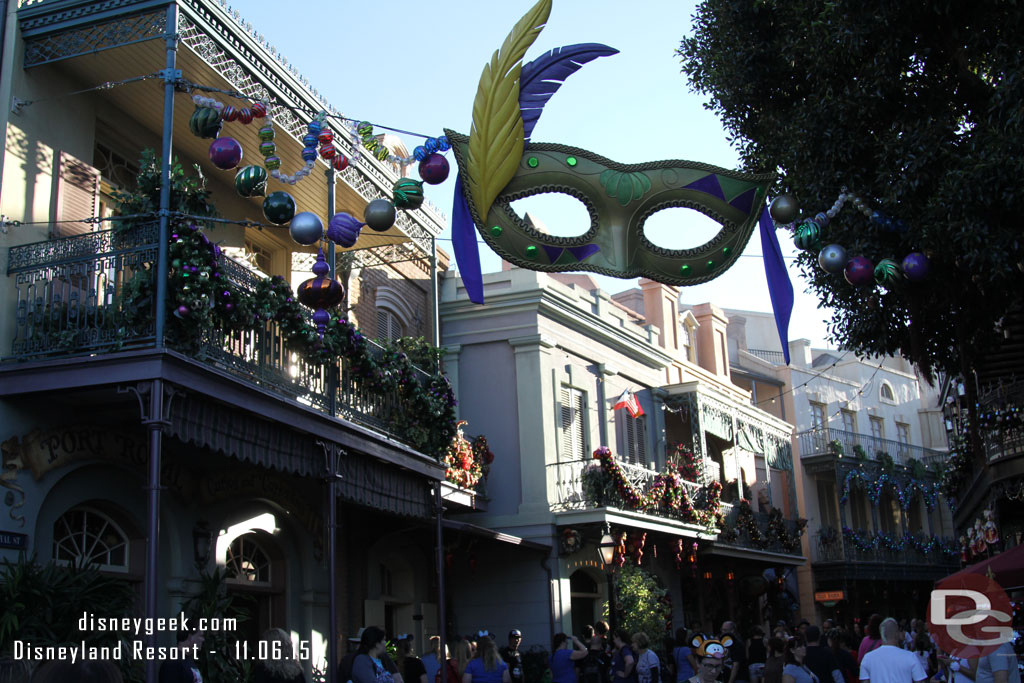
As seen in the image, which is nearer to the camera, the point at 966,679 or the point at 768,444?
the point at 966,679

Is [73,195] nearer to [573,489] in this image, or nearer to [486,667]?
[486,667]

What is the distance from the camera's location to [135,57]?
441 inches

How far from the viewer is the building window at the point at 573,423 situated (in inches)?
806

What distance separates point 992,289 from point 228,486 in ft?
28.1

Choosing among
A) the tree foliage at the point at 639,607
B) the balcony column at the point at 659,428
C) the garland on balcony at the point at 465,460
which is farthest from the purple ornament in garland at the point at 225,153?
the balcony column at the point at 659,428

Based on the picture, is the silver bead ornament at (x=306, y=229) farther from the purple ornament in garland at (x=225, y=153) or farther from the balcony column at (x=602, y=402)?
the balcony column at (x=602, y=402)

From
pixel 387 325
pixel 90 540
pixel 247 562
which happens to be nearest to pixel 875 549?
pixel 387 325

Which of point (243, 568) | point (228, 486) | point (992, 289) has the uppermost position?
point (992, 289)

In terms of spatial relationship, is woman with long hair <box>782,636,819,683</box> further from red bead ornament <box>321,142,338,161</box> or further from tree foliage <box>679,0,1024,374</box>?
red bead ornament <box>321,142,338,161</box>

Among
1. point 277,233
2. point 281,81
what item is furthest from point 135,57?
point 277,233

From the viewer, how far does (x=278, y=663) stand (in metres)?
6.91

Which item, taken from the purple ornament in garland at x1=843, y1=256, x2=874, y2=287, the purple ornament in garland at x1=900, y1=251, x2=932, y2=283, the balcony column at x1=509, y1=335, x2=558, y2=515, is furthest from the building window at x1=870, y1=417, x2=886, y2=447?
the purple ornament in garland at x1=843, y1=256, x2=874, y2=287

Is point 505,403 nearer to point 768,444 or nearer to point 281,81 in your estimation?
point 281,81

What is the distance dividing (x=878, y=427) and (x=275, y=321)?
1275 inches
